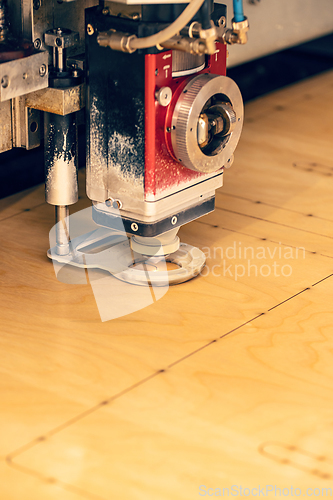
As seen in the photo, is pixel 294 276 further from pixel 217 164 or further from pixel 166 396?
pixel 166 396

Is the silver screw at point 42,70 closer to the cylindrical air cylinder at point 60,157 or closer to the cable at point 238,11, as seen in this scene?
the cylindrical air cylinder at point 60,157

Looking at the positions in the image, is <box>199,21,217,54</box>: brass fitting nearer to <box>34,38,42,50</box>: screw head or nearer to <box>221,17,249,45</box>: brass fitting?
<box>221,17,249,45</box>: brass fitting

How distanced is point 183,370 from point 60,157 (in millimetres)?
431

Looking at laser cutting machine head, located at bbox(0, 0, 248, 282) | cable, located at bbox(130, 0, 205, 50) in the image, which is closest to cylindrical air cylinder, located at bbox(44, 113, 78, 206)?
laser cutting machine head, located at bbox(0, 0, 248, 282)

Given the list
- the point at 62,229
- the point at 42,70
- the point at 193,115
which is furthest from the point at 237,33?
the point at 62,229

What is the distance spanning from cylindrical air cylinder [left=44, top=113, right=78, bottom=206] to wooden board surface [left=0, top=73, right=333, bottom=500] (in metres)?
0.15

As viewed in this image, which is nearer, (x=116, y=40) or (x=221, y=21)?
(x=116, y=40)

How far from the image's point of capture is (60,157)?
1272 millimetres

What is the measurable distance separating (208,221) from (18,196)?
434 millimetres

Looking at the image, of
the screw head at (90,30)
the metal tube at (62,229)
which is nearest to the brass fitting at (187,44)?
the screw head at (90,30)

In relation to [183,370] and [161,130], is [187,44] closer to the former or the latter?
[161,130]

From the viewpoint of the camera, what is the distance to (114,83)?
1.17 meters

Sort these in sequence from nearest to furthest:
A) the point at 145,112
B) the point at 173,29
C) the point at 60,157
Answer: the point at 173,29 < the point at 145,112 < the point at 60,157

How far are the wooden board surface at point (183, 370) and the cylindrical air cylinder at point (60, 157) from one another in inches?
6.0
